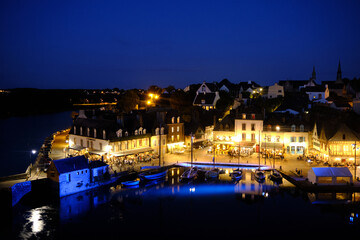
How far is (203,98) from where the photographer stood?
76875 mm

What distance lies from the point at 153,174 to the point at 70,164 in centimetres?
1030

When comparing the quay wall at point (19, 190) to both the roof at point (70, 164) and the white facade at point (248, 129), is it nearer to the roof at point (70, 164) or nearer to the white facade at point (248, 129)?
the roof at point (70, 164)

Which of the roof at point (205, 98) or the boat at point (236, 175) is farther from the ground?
the roof at point (205, 98)

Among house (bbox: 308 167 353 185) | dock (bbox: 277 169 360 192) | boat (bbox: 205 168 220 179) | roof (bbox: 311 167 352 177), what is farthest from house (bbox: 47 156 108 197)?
roof (bbox: 311 167 352 177)

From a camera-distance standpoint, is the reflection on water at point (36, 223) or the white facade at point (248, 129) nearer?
the reflection on water at point (36, 223)

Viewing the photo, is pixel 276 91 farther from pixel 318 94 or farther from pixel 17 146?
pixel 17 146

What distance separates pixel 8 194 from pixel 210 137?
3806cm

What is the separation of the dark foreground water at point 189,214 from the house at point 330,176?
6.60ft

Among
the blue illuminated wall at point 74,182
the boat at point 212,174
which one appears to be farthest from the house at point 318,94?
the blue illuminated wall at point 74,182

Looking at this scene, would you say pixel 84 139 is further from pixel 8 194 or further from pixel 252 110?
pixel 252 110

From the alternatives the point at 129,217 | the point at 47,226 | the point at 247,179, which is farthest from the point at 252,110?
the point at 47,226

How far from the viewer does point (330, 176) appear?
3812 cm

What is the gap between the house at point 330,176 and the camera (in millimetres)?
38188

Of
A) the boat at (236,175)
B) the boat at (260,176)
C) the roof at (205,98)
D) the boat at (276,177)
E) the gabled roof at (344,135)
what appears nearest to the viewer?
the boat at (276,177)
